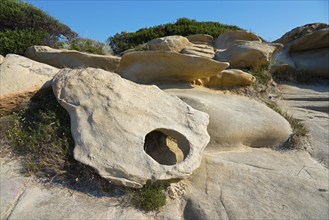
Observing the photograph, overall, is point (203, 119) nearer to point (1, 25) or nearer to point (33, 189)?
point (33, 189)

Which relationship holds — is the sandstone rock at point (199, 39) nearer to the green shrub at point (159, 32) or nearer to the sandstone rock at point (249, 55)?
the green shrub at point (159, 32)

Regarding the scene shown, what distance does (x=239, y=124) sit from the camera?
543 centimetres

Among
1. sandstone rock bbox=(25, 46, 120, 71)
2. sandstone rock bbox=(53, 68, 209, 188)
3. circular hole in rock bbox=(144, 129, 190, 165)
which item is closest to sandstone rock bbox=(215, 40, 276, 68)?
sandstone rock bbox=(25, 46, 120, 71)

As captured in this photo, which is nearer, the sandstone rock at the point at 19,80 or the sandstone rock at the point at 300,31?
the sandstone rock at the point at 19,80

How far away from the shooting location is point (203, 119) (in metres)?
4.64

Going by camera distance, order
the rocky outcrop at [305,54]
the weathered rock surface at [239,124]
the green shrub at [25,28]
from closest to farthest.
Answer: the weathered rock surface at [239,124] → the green shrub at [25,28] → the rocky outcrop at [305,54]

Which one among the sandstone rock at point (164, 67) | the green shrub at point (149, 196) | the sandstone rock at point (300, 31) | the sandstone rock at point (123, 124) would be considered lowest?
the green shrub at point (149, 196)

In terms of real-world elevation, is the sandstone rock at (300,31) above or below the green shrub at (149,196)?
above

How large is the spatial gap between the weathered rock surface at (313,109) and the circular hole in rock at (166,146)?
2437 millimetres

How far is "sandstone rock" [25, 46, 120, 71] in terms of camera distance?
6.95m

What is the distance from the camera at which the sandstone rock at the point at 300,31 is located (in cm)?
1126

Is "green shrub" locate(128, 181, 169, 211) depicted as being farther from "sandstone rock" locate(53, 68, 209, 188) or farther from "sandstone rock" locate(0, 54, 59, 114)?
"sandstone rock" locate(0, 54, 59, 114)

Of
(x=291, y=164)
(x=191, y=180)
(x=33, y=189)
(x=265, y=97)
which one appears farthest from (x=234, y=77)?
(x=33, y=189)

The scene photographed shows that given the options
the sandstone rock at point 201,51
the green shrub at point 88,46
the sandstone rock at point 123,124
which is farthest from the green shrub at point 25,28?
the sandstone rock at point 201,51
